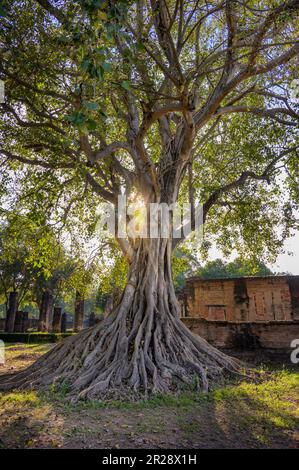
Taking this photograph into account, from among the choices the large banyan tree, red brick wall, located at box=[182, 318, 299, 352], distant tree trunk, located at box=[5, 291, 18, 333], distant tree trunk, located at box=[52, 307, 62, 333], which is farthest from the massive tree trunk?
distant tree trunk, located at box=[5, 291, 18, 333]

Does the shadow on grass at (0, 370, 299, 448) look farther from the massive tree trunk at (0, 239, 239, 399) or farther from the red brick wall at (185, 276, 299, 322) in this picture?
the red brick wall at (185, 276, 299, 322)

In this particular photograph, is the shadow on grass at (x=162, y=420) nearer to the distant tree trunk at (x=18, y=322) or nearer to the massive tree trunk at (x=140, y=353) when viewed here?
the massive tree trunk at (x=140, y=353)

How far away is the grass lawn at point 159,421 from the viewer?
3.16 metres

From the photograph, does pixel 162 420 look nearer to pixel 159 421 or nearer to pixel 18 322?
pixel 159 421

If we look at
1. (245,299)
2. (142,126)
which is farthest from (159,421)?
(245,299)

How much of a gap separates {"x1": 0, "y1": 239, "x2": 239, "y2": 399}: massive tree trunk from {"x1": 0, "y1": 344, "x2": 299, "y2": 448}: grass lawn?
0.43 metres

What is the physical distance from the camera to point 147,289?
269 inches

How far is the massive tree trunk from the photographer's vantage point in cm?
517

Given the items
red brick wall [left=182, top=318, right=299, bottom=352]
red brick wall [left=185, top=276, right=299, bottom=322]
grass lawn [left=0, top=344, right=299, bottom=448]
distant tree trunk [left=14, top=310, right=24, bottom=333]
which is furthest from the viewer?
distant tree trunk [left=14, top=310, right=24, bottom=333]

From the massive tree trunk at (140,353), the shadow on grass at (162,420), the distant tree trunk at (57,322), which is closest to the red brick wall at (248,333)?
the massive tree trunk at (140,353)

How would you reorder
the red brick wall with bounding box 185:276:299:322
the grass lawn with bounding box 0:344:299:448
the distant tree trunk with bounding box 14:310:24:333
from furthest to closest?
1. the distant tree trunk with bounding box 14:310:24:333
2. the red brick wall with bounding box 185:276:299:322
3. the grass lawn with bounding box 0:344:299:448
